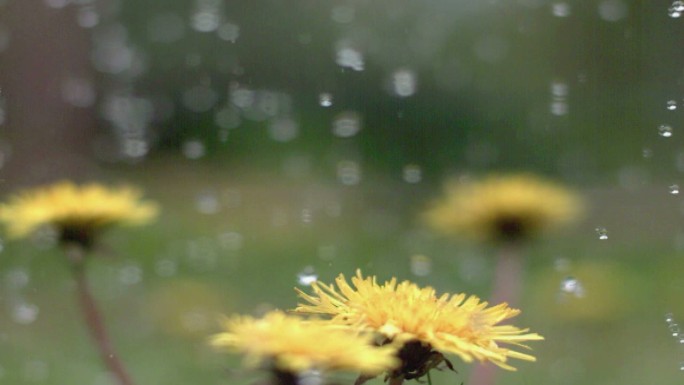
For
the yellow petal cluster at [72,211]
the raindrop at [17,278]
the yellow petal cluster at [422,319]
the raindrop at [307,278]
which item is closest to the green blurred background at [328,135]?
the raindrop at [17,278]

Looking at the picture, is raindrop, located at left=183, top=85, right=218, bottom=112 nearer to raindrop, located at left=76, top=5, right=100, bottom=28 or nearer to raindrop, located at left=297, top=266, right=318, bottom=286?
raindrop, located at left=76, top=5, right=100, bottom=28

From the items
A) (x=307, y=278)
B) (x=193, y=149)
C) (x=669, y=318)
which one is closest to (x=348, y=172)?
(x=193, y=149)

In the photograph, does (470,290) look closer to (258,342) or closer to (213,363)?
(213,363)

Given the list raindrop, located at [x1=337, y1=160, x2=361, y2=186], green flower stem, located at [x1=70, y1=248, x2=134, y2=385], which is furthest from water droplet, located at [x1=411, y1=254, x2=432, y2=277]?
green flower stem, located at [x1=70, y1=248, x2=134, y2=385]

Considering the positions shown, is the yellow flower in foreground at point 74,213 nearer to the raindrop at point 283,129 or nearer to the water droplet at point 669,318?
the water droplet at point 669,318

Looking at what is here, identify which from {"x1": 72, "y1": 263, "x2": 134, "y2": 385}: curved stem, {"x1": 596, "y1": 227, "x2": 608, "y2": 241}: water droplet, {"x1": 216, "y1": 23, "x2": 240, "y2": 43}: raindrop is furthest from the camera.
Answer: {"x1": 216, "y1": 23, "x2": 240, "y2": 43}: raindrop

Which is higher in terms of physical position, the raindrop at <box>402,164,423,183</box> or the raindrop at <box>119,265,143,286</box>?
the raindrop at <box>402,164,423,183</box>

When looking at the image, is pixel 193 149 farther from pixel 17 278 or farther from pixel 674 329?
pixel 674 329

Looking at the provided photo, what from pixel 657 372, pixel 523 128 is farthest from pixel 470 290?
pixel 523 128
